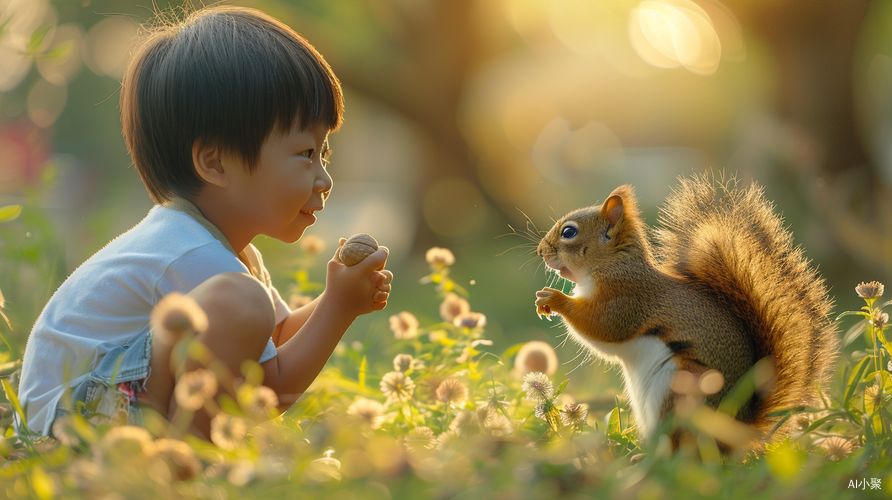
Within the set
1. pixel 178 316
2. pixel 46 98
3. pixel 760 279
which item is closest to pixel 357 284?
pixel 178 316

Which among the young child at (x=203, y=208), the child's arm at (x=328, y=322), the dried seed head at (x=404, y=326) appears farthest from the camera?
the dried seed head at (x=404, y=326)

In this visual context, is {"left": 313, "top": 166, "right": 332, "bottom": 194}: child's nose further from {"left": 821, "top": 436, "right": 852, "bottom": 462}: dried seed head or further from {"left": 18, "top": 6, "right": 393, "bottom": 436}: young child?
{"left": 821, "top": 436, "right": 852, "bottom": 462}: dried seed head

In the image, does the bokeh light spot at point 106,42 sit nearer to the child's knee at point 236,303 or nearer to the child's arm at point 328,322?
the child's arm at point 328,322

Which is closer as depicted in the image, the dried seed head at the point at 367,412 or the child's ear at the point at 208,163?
the dried seed head at the point at 367,412

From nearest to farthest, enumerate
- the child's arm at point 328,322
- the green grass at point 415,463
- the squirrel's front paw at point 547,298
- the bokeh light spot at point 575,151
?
1. the green grass at point 415,463
2. the child's arm at point 328,322
3. the squirrel's front paw at point 547,298
4. the bokeh light spot at point 575,151

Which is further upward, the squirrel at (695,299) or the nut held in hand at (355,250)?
the squirrel at (695,299)

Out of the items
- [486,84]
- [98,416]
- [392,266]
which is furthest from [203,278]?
[486,84]

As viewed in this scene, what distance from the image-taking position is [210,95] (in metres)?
1.29

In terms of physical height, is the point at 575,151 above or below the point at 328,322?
above

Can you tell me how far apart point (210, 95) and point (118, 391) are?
58 centimetres

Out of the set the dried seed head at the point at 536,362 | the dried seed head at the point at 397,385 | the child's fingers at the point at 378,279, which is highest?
the dried seed head at the point at 536,362

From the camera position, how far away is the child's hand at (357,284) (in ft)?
4.24

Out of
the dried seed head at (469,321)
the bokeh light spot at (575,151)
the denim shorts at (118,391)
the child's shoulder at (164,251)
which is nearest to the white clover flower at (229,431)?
the denim shorts at (118,391)

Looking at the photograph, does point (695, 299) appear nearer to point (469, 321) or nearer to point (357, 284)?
point (469, 321)
